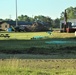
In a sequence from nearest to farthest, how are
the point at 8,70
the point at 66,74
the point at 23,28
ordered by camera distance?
the point at 66,74 → the point at 8,70 → the point at 23,28

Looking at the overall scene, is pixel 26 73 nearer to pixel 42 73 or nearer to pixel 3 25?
pixel 42 73

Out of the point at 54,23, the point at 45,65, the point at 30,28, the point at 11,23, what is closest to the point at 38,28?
the point at 30,28

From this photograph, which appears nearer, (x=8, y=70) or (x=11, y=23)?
(x=8, y=70)

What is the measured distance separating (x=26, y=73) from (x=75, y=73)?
1736mm

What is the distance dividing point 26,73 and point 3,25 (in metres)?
128

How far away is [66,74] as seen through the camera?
461 inches

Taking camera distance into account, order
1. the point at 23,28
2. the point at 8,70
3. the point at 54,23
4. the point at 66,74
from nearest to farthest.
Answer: the point at 66,74 → the point at 8,70 → the point at 23,28 → the point at 54,23

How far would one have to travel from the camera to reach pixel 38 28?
10594 cm

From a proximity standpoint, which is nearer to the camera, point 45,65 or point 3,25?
point 45,65

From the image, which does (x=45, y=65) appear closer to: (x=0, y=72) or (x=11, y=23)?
(x=0, y=72)

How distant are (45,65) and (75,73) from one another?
418cm

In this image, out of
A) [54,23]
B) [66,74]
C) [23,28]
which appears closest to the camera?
[66,74]

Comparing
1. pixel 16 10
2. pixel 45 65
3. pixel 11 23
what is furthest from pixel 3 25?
pixel 45 65

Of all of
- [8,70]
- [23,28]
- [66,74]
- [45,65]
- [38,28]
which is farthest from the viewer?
[38,28]
